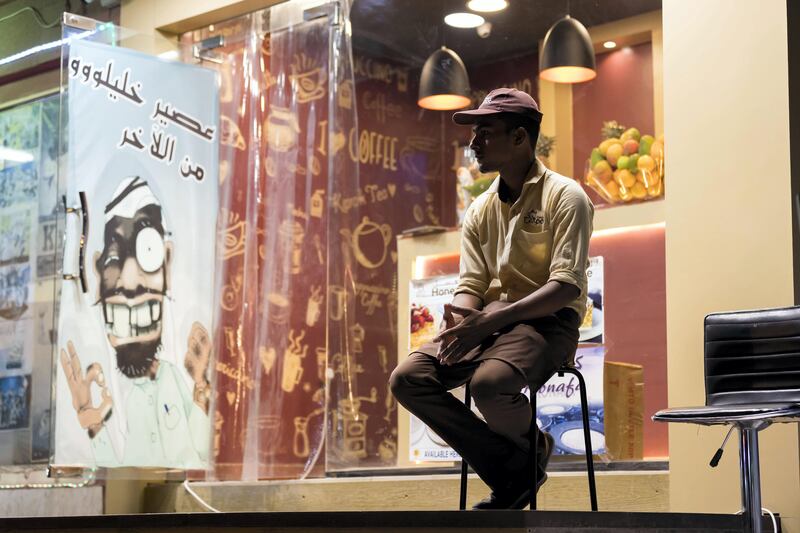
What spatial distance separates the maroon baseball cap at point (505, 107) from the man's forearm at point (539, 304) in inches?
19.7

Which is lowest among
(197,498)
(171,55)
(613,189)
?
(197,498)

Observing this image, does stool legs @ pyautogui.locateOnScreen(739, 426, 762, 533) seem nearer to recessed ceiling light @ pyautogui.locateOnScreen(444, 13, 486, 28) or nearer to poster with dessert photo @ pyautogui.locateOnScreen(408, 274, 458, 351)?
poster with dessert photo @ pyautogui.locateOnScreen(408, 274, 458, 351)

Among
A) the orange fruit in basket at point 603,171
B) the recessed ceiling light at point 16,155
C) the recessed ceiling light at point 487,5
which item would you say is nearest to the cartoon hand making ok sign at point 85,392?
the recessed ceiling light at point 16,155

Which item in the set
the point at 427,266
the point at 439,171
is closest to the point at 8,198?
the point at 427,266

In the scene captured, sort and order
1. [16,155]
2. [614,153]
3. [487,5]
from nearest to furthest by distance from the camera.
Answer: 1. [614,153]
2. [16,155]
3. [487,5]

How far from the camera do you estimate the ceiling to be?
266 inches

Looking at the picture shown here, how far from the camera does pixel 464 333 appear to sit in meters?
3.00

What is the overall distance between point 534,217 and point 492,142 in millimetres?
241

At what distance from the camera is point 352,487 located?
16.7 ft

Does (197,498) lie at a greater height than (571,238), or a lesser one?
A: lesser

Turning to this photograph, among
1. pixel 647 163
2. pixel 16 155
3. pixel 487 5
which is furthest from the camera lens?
pixel 487 5

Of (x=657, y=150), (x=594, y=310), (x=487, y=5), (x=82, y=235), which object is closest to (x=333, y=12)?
(x=487, y=5)

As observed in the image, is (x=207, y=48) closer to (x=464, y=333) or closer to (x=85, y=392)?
(x=85, y=392)

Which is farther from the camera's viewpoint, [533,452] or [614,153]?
[614,153]
